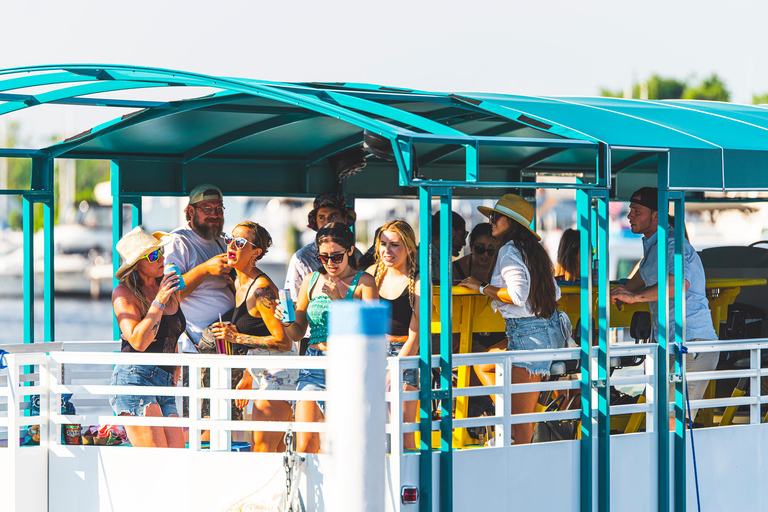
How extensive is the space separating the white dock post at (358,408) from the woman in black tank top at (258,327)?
3228 mm

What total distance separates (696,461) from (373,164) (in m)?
4.79

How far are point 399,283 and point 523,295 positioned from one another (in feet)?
2.60

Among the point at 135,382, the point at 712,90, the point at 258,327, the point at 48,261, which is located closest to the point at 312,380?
the point at 258,327

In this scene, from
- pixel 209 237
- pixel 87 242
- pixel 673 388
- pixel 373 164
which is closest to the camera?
pixel 673 388

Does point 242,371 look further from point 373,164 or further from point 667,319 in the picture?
point 373,164

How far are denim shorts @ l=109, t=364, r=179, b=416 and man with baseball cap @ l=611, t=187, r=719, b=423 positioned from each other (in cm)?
318

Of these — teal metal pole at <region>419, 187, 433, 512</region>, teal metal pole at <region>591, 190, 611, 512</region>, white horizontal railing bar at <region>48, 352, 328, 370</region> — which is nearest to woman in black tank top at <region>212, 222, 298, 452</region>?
white horizontal railing bar at <region>48, 352, 328, 370</region>

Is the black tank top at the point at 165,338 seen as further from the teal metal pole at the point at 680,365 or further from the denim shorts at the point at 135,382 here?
the teal metal pole at the point at 680,365

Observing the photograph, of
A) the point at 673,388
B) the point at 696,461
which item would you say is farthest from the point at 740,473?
the point at 673,388

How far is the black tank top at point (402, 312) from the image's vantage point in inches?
253

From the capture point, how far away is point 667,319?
675 cm

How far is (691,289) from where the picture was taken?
7281 millimetres

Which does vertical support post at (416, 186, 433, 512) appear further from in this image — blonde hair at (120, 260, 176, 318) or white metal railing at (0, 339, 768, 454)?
blonde hair at (120, 260, 176, 318)

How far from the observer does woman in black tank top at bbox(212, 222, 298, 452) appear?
21.7ft
